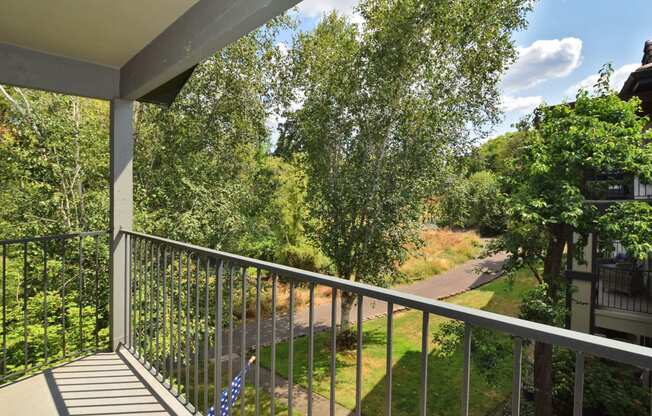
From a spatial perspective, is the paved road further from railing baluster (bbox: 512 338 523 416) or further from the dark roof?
railing baluster (bbox: 512 338 523 416)

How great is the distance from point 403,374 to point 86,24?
7.71 meters

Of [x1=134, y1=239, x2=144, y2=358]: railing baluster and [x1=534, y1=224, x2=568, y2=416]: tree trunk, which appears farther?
[x1=534, y1=224, x2=568, y2=416]: tree trunk

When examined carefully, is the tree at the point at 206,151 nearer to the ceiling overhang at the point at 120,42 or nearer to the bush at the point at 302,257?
the bush at the point at 302,257

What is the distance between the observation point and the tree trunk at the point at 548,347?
16.7ft

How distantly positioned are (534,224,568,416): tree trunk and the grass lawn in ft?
1.51

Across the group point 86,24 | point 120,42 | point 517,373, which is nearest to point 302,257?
point 120,42

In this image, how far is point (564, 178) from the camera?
5320mm

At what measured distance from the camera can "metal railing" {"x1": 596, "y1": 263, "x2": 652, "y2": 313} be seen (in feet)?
21.1

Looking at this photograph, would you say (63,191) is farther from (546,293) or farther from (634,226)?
(634,226)

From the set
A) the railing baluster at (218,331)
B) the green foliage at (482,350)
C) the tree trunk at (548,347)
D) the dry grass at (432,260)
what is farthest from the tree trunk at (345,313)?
the railing baluster at (218,331)

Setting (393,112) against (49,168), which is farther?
(393,112)

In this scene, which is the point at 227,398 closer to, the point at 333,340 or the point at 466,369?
the point at 333,340

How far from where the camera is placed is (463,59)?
286 inches

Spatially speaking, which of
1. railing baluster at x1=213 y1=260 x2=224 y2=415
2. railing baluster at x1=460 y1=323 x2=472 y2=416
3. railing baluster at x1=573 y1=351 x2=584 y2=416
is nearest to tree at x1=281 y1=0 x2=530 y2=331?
railing baluster at x1=213 y1=260 x2=224 y2=415
